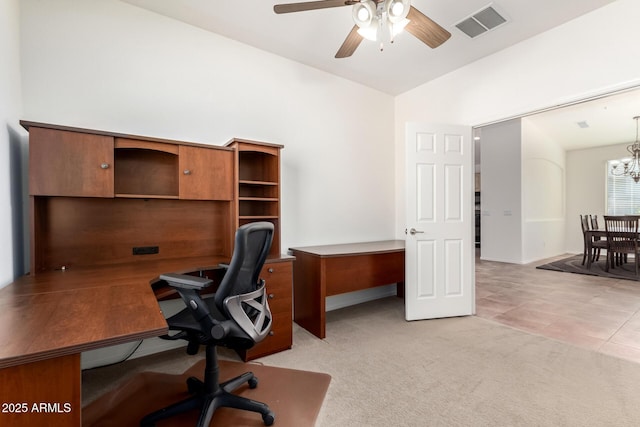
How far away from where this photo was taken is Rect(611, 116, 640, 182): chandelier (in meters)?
6.17

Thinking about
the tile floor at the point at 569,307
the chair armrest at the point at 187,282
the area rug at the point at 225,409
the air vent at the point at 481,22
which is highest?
the air vent at the point at 481,22

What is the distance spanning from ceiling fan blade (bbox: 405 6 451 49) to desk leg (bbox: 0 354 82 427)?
254 centimetres

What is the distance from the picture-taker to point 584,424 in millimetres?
1593

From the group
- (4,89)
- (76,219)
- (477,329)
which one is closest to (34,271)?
(76,219)

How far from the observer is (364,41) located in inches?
117

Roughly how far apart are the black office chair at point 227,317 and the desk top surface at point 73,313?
24cm

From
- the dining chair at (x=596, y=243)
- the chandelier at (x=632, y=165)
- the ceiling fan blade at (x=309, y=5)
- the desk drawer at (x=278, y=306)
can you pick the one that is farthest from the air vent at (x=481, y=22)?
the dining chair at (x=596, y=243)

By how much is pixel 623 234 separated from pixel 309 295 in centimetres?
615

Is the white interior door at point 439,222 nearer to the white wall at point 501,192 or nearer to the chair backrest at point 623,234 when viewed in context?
the white wall at point 501,192

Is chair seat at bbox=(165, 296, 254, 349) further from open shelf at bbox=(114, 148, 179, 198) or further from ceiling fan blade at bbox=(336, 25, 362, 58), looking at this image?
ceiling fan blade at bbox=(336, 25, 362, 58)

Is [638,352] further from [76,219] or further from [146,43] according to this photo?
[146,43]

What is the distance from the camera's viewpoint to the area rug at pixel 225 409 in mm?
1662

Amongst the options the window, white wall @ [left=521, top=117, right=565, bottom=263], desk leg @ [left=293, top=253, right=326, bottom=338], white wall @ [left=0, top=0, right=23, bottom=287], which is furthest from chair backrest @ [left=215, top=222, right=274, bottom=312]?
the window

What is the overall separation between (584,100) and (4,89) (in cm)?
440
